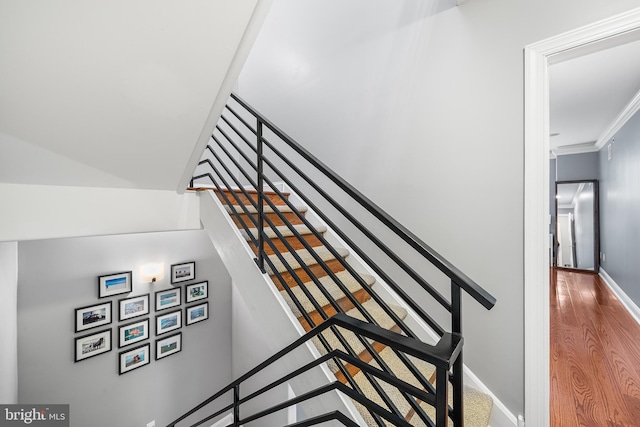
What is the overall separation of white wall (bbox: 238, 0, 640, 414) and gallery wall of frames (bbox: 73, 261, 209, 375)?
8.06 ft

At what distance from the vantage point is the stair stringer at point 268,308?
48.9 inches

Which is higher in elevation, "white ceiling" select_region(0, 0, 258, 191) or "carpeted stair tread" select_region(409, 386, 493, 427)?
"white ceiling" select_region(0, 0, 258, 191)

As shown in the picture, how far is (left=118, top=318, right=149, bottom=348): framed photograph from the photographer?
121 inches

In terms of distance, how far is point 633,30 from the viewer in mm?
1287

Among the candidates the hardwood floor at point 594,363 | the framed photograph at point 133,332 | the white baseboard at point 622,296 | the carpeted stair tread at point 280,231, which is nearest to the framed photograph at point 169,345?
the framed photograph at point 133,332

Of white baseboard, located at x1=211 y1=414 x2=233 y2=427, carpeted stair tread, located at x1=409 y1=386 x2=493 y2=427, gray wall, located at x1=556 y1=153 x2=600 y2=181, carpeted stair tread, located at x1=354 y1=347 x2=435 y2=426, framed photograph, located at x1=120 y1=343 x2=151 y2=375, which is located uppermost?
gray wall, located at x1=556 y1=153 x2=600 y2=181

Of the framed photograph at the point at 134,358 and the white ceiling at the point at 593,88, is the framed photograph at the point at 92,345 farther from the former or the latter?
the white ceiling at the point at 593,88

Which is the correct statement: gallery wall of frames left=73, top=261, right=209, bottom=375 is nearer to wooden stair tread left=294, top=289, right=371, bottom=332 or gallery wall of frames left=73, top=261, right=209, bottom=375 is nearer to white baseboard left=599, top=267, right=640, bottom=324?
wooden stair tread left=294, top=289, right=371, bottom=332

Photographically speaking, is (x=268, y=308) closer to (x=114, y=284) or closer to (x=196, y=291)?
(x=114, y=284)

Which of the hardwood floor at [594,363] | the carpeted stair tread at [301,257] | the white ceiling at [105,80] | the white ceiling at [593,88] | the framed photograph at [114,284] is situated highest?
the white ceiling at [593,88]

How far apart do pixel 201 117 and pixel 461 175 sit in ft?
4.98

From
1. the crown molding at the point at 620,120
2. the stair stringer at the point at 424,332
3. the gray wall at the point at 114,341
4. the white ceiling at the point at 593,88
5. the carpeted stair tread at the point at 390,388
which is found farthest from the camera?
the crown molding at the point at 620,120

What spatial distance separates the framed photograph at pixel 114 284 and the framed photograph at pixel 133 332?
387 mm

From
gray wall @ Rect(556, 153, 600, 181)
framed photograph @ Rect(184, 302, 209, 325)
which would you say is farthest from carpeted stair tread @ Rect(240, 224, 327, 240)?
gray wall @ Rect(556, 153, 600, 181)
